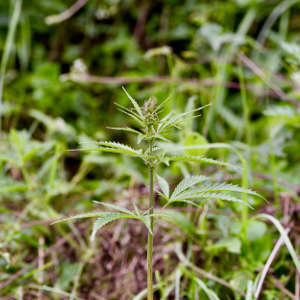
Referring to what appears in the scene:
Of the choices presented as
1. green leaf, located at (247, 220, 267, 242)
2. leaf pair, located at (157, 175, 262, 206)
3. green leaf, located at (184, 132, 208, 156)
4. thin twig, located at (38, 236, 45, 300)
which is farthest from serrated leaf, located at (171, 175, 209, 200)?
thin twig, located at (38, 236, 45, 300)

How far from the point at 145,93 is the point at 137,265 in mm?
1038

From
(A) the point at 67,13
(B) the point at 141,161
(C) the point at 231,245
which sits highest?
(A) the point at 67,13

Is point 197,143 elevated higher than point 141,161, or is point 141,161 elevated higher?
point 197,143

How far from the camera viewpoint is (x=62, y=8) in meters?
2.17

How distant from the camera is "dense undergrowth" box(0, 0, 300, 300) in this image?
3.24 ft

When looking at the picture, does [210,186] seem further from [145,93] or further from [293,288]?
[145,93]

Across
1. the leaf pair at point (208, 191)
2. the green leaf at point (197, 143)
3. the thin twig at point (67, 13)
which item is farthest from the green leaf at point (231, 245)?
the thin twig at point (67, 13)

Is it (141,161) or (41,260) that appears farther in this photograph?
(141,161)

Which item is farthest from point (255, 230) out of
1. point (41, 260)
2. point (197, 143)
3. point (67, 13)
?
point (67, 13)

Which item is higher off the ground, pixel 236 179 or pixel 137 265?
pixel 236 179

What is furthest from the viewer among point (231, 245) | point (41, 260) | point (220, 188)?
point (41, 260)

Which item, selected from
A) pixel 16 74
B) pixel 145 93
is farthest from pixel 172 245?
pixel 16 74

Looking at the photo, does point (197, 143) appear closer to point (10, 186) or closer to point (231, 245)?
point (231, 245)

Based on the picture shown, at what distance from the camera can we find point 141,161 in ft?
5.60
